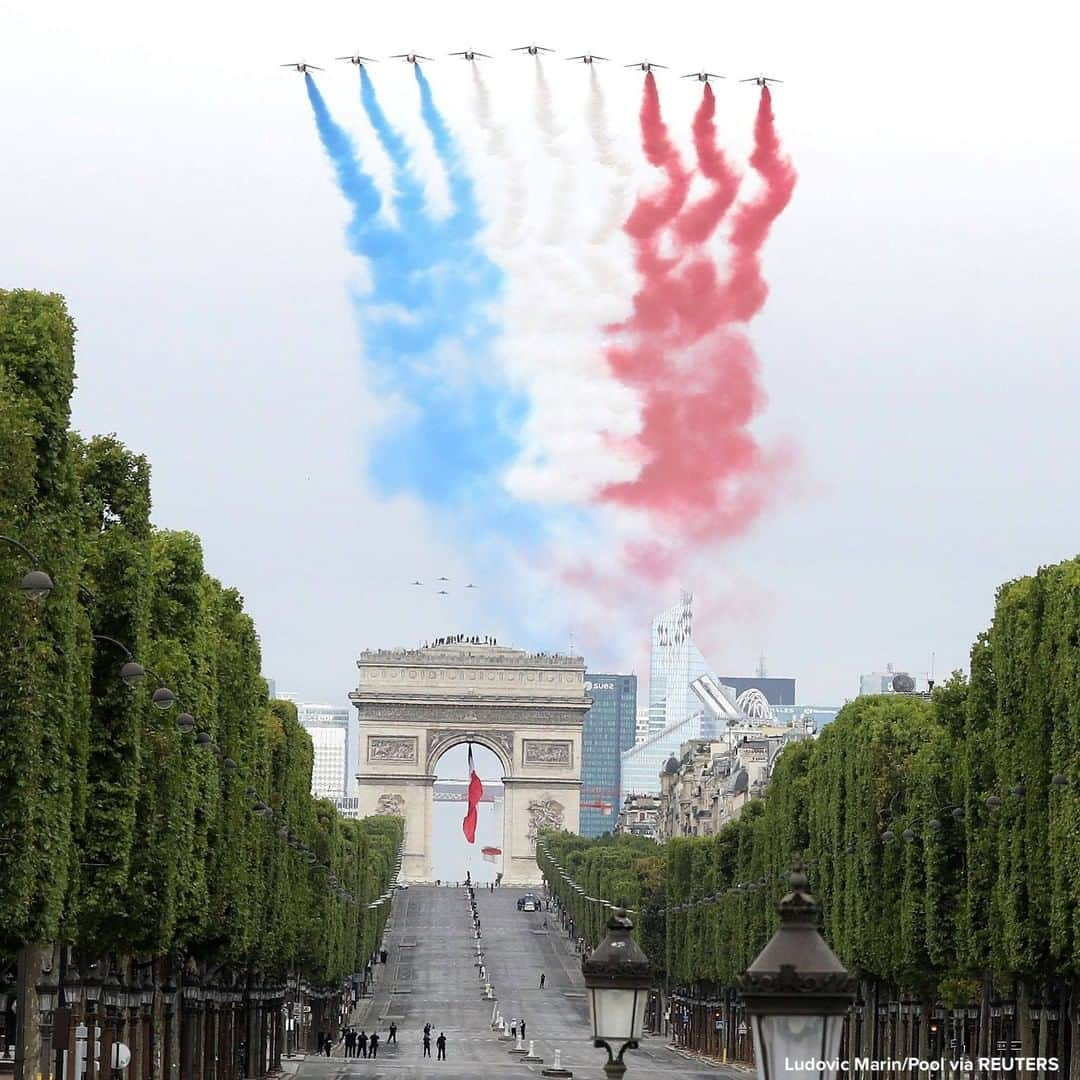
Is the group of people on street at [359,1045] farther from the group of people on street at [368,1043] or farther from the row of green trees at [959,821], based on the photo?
the row of green trees at [959,821]

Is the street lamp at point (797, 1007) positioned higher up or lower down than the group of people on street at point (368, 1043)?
higher up

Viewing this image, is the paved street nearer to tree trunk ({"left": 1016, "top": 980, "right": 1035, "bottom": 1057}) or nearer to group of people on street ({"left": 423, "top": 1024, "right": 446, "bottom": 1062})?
group of people on street ({"left": 423, "top": 1024, "right": 446, "bottom": 1062})

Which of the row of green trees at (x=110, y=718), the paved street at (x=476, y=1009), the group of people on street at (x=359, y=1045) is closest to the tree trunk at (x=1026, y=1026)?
the row of green trees at (x=110, y=718)

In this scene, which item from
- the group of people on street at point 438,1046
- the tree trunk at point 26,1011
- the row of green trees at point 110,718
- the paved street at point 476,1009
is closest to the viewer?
the row of green trees at point 110,718

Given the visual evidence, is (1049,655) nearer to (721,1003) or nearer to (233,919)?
(233,919)

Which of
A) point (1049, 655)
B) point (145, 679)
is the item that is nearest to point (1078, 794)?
point (1049, 655)

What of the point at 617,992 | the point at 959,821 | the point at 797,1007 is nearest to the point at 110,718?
the point at 959,821
